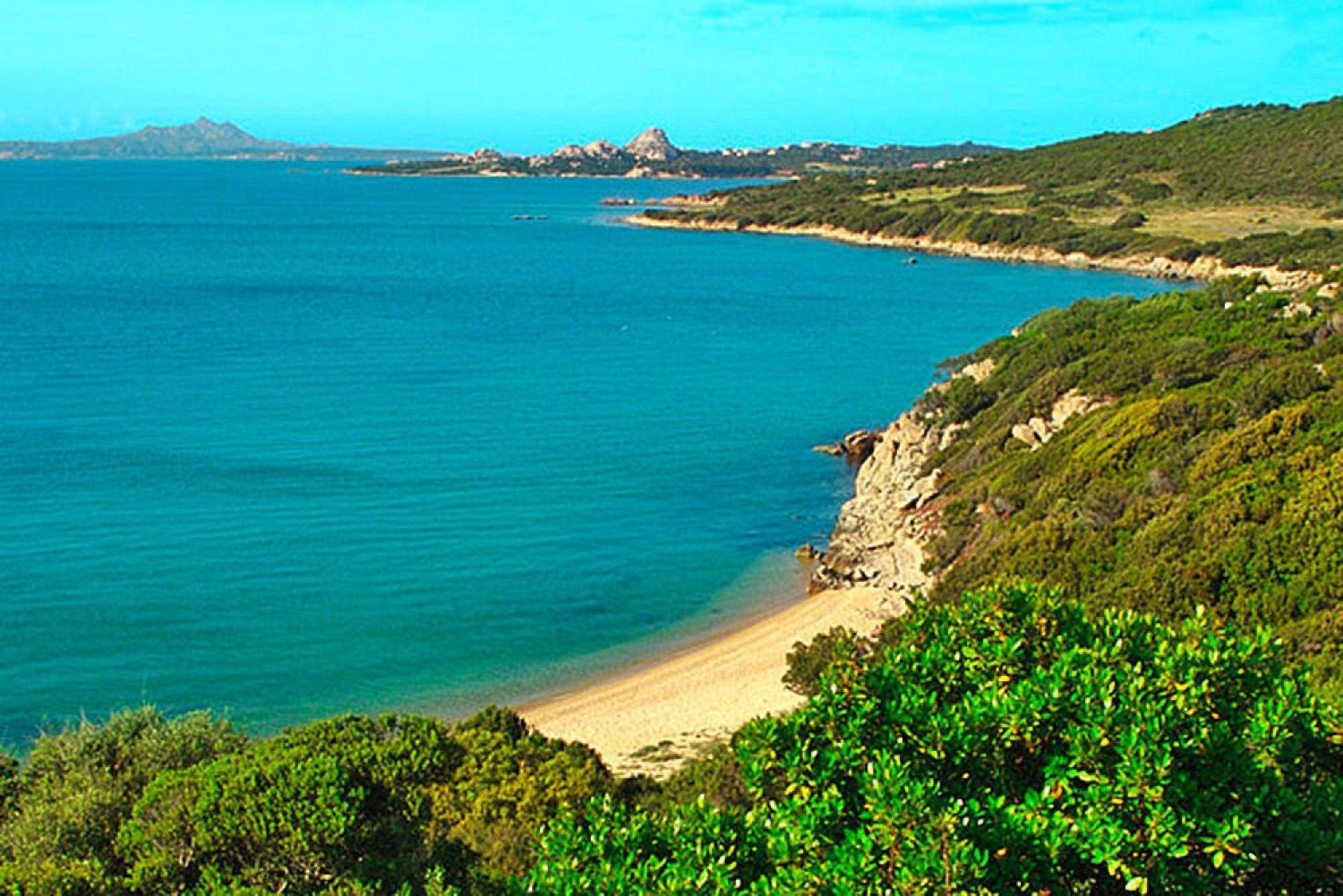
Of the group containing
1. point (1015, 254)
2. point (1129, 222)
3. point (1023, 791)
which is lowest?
point (1023, 791)

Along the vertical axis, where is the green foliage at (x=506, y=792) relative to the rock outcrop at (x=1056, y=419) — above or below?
below

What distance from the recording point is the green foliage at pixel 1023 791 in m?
5.99

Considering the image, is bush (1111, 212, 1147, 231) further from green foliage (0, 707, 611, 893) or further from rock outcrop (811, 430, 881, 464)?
green foliage (0, 707, 611, 893)

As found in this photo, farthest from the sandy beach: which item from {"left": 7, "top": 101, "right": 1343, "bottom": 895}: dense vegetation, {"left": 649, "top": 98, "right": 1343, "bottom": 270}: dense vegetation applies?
{"left": 649, "top": 98, "right": 1343, "bottom": 270}: dense vegetation

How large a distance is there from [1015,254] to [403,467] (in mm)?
75800

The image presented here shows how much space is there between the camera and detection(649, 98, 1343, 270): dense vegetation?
8644 centimetres

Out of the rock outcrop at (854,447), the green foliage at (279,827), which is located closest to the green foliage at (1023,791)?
the green foliage at (279,827)

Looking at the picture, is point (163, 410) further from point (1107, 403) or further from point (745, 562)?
point (1107, 403)

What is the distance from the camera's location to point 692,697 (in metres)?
19.2

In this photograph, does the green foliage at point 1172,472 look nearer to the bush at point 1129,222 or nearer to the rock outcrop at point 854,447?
the rock outcrop at point 854,447

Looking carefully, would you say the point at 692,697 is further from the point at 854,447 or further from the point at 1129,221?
the point at 1129,221

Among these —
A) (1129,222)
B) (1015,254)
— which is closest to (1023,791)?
(1015,254)

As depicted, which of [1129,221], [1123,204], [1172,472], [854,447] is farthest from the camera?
[1123,204]

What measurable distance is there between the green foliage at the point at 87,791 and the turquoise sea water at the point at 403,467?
23.4ft
